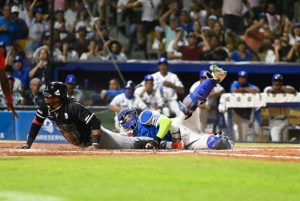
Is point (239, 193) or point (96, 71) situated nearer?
→ point (239, 193)

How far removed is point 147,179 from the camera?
8.55m

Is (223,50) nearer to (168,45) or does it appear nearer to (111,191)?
(168,45)

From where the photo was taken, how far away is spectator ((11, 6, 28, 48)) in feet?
64.8

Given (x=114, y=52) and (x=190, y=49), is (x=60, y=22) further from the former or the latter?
(x=190, y=49)

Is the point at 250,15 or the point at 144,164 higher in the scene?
the point at 250,15

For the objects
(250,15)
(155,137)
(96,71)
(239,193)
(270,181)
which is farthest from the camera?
(250,15)

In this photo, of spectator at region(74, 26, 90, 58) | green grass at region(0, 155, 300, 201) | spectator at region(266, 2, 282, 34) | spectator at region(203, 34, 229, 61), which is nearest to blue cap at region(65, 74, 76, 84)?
spectator at region(74, 26, 90, 58)

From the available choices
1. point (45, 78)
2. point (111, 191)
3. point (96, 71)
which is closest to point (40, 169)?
point (111, 191)

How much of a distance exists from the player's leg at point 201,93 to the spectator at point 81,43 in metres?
8.02

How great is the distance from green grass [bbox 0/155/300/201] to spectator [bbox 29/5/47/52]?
9.32 meters

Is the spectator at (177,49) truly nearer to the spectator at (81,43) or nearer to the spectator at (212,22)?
the spectator at (212,22)

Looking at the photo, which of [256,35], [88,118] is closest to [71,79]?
[256,35]

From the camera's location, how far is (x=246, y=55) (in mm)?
20375

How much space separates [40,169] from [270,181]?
2481mm
